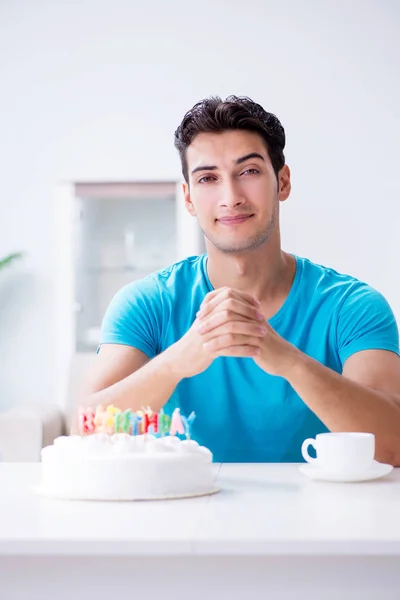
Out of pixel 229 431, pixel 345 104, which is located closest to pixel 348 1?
pixel 345 104

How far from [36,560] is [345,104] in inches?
181

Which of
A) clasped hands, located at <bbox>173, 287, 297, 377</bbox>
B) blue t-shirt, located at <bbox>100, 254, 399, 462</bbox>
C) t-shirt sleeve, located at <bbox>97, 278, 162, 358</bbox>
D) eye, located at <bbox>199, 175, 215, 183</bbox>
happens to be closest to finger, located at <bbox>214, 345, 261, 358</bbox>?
clasped hands, located at <bbox>173, 287, 297, 377</bbox>

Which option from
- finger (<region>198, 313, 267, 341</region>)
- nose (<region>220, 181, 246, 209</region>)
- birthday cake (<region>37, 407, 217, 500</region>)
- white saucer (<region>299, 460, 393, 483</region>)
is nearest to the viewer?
birthday cake (<region>37, 407, 217, 500</region>)

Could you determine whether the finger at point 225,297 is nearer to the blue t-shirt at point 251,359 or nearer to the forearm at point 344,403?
the forearm at point 344,403

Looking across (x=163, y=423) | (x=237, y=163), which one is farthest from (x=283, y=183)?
(x=163, y=423)

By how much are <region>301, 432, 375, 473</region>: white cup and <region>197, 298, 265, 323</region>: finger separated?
361 millimetres

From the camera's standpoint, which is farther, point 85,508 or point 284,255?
point 284,255

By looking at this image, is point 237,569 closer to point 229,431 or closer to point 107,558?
point 107,558

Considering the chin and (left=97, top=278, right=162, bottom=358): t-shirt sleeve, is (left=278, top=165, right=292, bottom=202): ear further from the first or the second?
(left=97, top=278, right=162, bottom=358): t-shirt sleeve

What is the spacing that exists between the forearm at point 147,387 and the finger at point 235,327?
0.10 meters

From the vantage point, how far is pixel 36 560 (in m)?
0.89

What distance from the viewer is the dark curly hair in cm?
200

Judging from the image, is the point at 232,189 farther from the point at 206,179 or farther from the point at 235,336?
the point at 235,336

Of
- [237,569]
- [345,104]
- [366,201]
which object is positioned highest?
[345,104]
